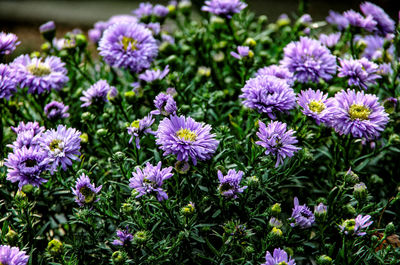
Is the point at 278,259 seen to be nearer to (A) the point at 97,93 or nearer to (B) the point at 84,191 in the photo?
(B) the point at 84,191

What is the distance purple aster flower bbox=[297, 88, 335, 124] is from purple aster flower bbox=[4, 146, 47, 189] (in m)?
0.80

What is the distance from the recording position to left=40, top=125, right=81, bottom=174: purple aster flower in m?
1.17

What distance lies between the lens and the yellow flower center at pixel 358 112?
1.20 m

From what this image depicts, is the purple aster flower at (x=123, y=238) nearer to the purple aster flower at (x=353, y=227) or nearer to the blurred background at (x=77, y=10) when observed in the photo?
the purple aster flower at (x=353, y=227)

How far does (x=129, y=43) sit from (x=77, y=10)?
318 cm

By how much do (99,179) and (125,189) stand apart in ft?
0.33

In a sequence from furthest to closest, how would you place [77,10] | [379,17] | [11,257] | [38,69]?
1. [77,10]
2. [379,17]
3. [38,69]
4. [11,257]

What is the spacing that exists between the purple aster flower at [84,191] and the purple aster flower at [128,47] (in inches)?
21.7

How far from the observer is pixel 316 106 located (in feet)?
4.05

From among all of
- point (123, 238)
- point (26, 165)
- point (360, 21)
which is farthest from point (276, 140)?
point (360, 21)

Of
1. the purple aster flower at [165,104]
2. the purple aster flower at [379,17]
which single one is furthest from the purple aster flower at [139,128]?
the purple aster flower at [379,17]

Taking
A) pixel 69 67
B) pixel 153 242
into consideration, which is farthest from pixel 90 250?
pixel 69 67

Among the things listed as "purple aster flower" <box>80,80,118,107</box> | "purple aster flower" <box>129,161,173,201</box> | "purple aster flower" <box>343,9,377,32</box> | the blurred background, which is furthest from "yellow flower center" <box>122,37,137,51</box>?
the blurred background

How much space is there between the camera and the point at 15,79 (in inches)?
55.8
